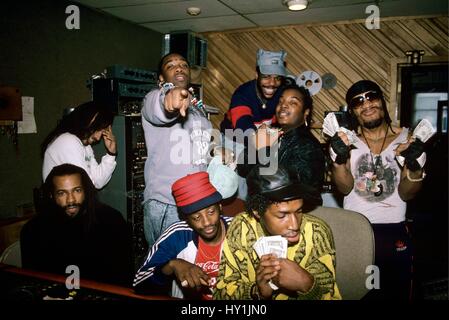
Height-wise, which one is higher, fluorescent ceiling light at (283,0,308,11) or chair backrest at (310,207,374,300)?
fluorescent ceiling light at (283,0,308,11)

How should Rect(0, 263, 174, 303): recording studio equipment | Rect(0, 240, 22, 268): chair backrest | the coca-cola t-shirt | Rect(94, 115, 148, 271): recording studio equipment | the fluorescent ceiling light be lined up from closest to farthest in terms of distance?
Rect(0, 263, 174, 303): recording studio equipment → Rect(0, 240, 22, 268): chair backrest → the coca-cola t-shirt → Rect(94, 115, 148, 271): recording studio equipment → the fluorescent ceiling light

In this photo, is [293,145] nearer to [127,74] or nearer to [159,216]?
[159,216]

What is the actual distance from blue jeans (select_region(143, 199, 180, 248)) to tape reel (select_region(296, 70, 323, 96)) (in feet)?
11.3

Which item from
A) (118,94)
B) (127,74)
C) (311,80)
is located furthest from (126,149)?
(311,80)

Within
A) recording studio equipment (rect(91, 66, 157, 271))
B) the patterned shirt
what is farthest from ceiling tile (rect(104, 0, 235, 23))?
the patterned shirt

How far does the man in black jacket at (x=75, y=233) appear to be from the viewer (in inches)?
96.7

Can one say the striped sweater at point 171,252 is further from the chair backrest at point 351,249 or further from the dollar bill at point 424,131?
the dollar bill at point 424,131

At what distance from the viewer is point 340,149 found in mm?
2277

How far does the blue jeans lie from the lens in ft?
7.79

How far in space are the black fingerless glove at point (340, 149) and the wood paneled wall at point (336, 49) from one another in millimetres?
2944

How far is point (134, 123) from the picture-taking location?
3.70 m

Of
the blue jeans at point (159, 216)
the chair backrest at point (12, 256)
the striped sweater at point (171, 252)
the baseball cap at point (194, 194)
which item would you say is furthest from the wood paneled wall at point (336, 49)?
the chair backrest at point (12, 256)

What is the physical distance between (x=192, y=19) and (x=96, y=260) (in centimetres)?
351

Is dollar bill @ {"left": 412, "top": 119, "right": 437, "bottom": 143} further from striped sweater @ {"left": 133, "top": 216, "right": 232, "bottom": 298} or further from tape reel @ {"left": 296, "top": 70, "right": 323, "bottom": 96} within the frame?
tape reel @ {"left": 296, "top": 70, "right": 323, "bottom": 96}
